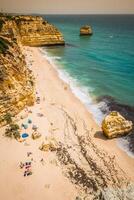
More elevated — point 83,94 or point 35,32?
point 35,32

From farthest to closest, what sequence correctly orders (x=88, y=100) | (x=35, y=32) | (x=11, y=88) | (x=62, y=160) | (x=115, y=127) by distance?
(x=35, y=32)
(x=88, y=100)
(x=11, y=88)
(x=115, y=127)
(x=62, y=160)

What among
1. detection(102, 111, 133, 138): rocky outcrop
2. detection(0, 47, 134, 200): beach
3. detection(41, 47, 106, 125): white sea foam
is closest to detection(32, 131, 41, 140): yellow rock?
detection(0, 47, 134, 200): beach

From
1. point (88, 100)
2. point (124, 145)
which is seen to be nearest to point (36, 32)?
point (88, 100)

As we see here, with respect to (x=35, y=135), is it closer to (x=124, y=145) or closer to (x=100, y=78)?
(x=124, y=145)

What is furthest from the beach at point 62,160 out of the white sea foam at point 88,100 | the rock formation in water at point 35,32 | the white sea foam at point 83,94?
the rock formation in water at point 35,32

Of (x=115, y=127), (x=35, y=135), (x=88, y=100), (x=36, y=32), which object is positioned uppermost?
(x=36, y=32)

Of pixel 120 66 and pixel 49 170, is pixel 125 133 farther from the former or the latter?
pixel 120 66
